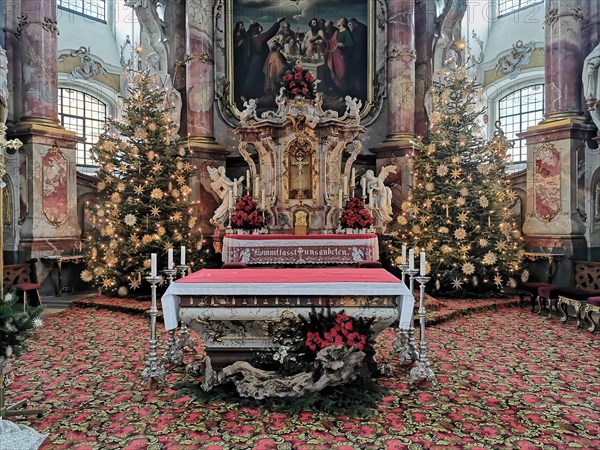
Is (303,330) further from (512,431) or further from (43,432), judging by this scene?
(43,432)

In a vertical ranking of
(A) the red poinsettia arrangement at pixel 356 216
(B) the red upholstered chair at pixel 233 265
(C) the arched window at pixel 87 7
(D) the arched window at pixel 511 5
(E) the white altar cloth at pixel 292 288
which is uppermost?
(C) the arched window at pixel 87 7

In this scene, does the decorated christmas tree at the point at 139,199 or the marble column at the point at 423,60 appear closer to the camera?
the decorated christmas tree at the point at 139,199

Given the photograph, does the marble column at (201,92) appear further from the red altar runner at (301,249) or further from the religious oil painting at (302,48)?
the red altar runner at (301,249)

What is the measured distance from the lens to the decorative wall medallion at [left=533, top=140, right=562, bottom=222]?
9733 mm

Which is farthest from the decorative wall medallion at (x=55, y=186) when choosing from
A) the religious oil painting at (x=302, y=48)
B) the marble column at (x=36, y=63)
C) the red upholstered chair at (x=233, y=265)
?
the religious oil painting at (x=302, y=48)

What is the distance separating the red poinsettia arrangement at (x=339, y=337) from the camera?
4.38 meters

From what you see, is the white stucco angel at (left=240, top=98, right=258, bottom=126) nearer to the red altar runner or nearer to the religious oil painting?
the religious oil painting

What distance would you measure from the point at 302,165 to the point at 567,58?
6156mm

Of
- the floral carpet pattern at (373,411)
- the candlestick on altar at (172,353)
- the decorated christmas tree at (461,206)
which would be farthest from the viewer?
the decorated christmas tree at (461,206)

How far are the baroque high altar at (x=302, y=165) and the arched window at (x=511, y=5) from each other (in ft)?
31.5

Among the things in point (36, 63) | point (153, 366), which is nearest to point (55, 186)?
point (36, 63)

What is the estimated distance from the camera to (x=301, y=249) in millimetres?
9195

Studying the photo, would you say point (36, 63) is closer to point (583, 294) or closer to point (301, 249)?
point (301, 249)

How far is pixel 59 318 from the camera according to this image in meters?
7.92
